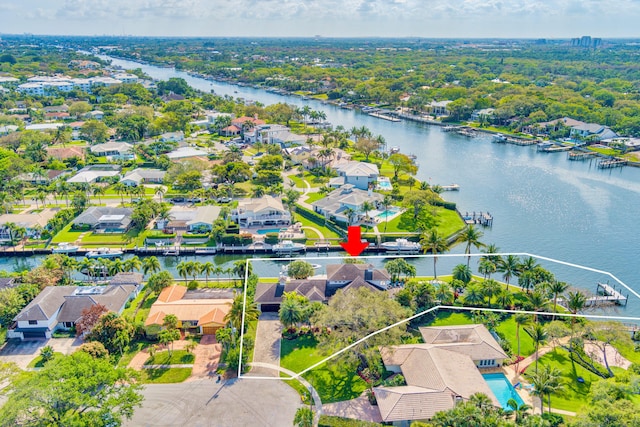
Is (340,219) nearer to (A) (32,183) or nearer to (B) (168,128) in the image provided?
(A) (32,183)

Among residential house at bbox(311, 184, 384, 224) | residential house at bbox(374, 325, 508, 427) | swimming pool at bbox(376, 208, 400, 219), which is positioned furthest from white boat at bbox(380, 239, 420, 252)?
residential house at bbox(374, 325, 508, 427)

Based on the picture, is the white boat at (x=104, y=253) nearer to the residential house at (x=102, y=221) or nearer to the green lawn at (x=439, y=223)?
the residential house at (x=102, y=221)

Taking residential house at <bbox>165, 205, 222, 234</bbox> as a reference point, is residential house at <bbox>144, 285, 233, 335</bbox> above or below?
below

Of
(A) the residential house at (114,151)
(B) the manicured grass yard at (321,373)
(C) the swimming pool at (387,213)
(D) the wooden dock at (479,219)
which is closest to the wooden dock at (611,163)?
(D) the wooden dock at (479,219)

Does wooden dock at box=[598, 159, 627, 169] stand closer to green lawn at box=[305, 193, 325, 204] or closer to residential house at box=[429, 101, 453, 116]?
residential house at box=[429, 101, 453, 116]

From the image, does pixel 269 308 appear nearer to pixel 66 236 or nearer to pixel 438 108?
pixel 66 236
